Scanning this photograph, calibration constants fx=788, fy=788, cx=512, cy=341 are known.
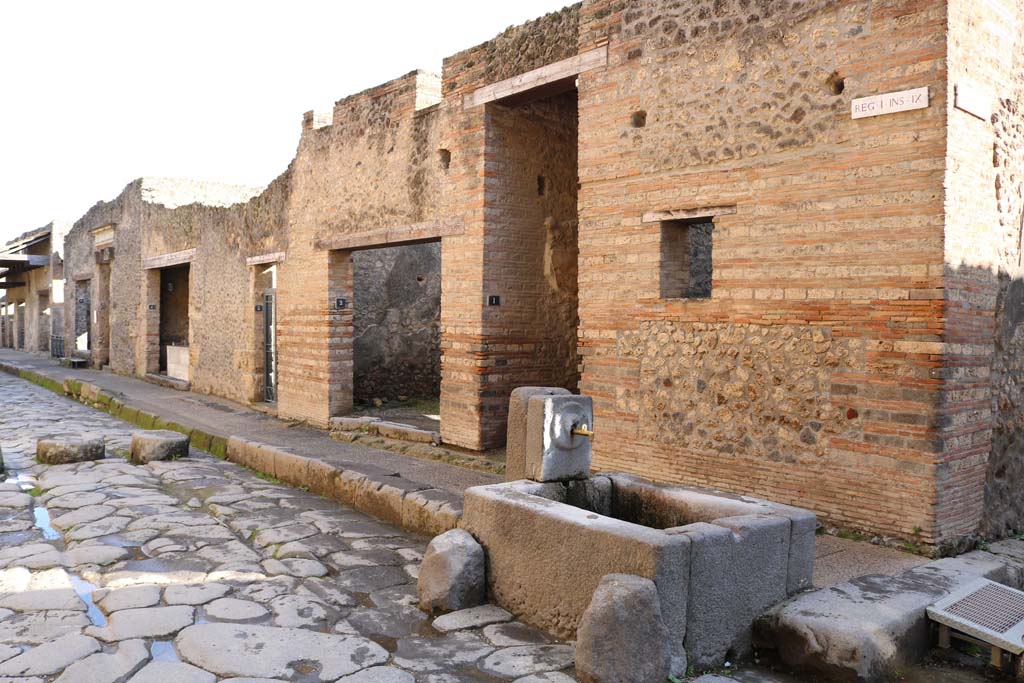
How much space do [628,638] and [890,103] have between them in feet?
11.2

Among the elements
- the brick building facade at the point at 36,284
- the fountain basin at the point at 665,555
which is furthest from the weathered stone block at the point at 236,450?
the brick building facade at the point at 36,284

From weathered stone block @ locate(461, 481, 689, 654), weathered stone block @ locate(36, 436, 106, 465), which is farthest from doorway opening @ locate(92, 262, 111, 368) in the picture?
weathered stone block @ locate(461, 481, 689, 654)

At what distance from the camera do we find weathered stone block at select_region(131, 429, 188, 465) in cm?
712

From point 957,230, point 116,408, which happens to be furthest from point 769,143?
point 116,408

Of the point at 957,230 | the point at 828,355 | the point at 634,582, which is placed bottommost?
the point at 634,582

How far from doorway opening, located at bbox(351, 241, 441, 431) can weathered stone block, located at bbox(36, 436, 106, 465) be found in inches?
142

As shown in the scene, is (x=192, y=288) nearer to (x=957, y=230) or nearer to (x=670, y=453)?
(x=670, y=453)

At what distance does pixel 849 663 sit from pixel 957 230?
2614 millimetres

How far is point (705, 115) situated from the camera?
545 centimetres

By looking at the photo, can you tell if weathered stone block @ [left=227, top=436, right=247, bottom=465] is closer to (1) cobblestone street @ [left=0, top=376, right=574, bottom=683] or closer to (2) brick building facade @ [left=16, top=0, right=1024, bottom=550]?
(1) cobblestone street @ [left=0, top=376, right=574, bottom=683]

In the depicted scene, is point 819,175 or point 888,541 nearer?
point 888,541

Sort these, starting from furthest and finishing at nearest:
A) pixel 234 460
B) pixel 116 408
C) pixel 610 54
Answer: pixel 116 408
pixel 234 460
pixel 610 54

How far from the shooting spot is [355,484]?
5.69 metres

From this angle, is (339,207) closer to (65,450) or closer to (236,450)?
(236,450)
